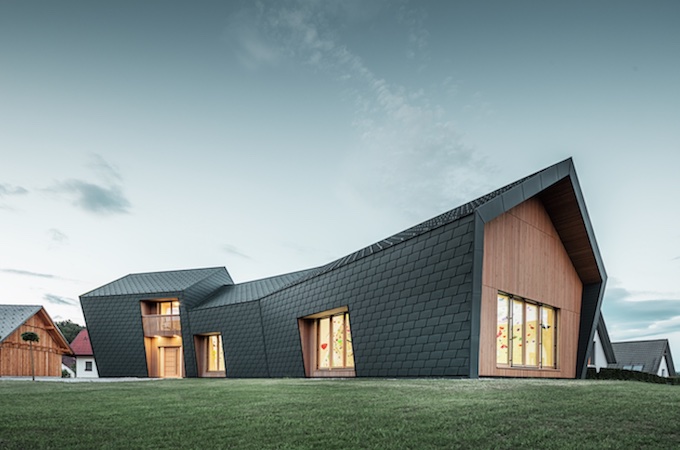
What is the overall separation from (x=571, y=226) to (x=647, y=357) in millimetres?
35860

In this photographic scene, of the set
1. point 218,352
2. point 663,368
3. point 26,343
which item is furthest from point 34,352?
point 663,368

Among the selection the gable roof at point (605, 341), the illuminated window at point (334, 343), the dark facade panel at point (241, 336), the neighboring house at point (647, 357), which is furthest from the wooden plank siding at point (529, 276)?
the neighboring house at point (647, 357)

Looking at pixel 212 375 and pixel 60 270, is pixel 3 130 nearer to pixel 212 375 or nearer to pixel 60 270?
pixel 212 375

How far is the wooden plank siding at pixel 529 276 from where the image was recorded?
12.5m

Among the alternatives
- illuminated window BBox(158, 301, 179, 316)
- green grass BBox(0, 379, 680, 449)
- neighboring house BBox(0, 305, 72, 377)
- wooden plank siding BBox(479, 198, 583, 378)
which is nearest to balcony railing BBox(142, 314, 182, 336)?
illuminated window BBox(158, 301, 179, 316)

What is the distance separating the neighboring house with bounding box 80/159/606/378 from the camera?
1171 cm

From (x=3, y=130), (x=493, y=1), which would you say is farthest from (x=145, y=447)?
(x=3, y=130)

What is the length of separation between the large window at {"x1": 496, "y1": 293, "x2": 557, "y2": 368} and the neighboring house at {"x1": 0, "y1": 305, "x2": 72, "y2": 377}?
Answer: 29519 mm

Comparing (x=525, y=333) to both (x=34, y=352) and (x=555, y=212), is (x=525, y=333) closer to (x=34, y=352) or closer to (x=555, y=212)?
(x=555, y=212)

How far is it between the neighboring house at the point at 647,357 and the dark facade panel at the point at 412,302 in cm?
3704

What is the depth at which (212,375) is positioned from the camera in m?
26.5

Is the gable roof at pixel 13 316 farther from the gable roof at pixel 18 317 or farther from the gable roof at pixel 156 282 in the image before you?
the gable roof at pixel 156 282

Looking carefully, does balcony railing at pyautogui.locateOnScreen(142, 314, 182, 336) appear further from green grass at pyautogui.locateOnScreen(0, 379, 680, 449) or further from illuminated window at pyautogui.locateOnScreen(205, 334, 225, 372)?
green grass at pyautogui.locateOnScreen(0, 379, 680, 449)

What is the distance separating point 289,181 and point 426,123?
8764 mm
